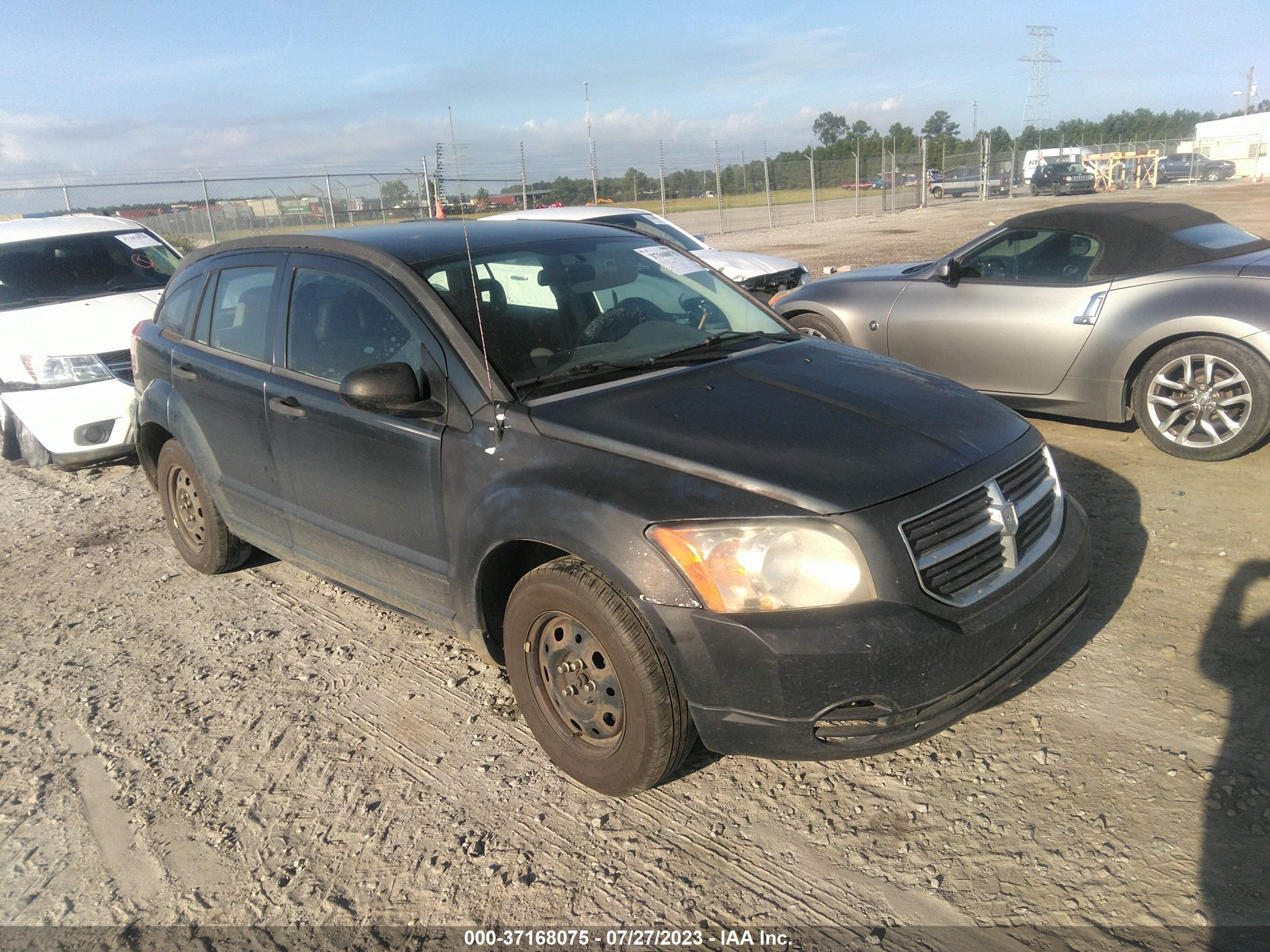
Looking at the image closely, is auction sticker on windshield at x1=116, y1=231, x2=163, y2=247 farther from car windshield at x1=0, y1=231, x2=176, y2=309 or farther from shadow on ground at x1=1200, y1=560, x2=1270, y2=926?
shadow on ground at x1=1200, y1=560, x2=1270, y2=926

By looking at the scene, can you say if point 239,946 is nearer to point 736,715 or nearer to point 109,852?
point 109,852

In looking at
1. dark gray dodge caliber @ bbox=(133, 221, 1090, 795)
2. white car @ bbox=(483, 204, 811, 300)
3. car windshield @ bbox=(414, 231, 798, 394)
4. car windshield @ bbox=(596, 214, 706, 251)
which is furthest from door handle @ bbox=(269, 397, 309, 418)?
car windshield @ bbox=(596, 214, 706, 251)

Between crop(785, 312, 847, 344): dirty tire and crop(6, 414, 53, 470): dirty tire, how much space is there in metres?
6.00

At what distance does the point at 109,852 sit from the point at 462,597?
136 cm

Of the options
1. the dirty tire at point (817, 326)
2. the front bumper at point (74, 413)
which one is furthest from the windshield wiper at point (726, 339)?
the front bumper at point (74, 413)

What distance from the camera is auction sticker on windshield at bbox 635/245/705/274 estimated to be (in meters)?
4.23

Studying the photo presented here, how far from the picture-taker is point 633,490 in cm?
275

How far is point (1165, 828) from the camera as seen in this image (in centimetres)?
269

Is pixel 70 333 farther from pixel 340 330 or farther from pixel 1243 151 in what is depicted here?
pixel 1243 151

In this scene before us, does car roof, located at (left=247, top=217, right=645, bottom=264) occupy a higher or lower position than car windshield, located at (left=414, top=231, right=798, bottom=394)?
higher

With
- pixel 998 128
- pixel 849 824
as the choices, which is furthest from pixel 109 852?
pixel 998 128

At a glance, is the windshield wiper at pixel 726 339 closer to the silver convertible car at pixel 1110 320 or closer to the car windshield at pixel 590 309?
the car windshield at pixel 590 309

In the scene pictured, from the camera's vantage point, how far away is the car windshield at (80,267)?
7531mm

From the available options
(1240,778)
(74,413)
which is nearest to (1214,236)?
(1240,778)
